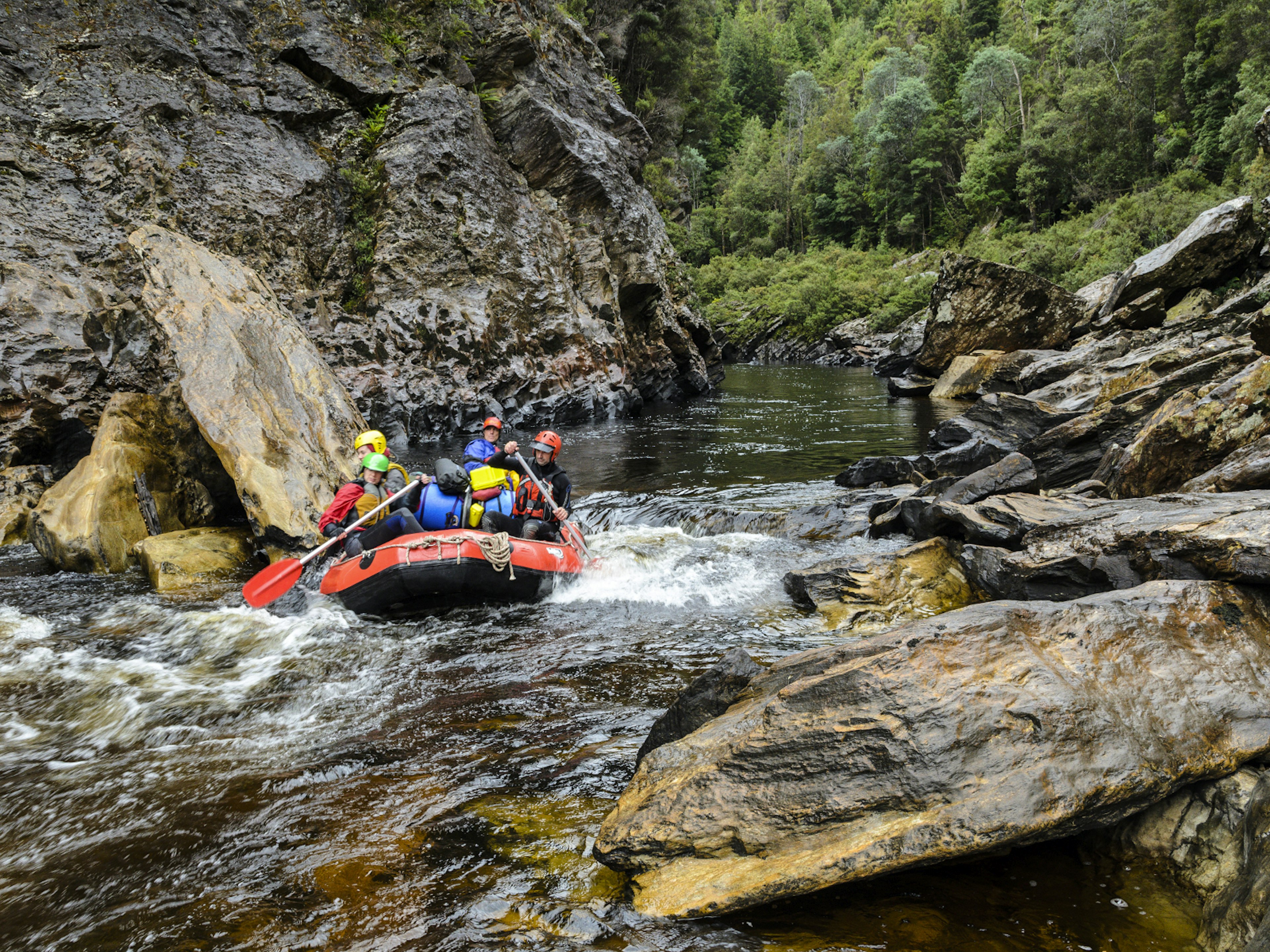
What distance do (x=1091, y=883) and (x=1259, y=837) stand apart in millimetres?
605

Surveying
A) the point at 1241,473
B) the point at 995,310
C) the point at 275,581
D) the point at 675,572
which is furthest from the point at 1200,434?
the point at 995,310

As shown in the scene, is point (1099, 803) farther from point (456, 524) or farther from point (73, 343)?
point (73, 343)

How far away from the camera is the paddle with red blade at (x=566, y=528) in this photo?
26.3 feet

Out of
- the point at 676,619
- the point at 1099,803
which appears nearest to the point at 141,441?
the point at 676,619

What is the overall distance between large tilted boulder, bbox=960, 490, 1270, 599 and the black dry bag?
523 centimetres

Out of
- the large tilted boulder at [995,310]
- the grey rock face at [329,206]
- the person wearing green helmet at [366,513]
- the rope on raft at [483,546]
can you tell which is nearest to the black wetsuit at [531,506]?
the rope on raft at [483,546]

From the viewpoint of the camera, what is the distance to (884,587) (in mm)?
6387

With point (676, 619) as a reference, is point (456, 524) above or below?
above

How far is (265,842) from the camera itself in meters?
3.05

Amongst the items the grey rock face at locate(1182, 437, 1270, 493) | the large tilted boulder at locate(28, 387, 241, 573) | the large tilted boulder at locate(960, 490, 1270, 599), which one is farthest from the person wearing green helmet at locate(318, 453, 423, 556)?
the grey rock face at locate(1182, 437, 1270, 493)

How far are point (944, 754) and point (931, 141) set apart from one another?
216ft

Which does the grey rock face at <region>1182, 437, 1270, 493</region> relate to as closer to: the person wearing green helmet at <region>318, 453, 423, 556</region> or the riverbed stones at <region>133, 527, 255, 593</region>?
the person wearing green helmet at <region>318, 453, 423, 556</region>

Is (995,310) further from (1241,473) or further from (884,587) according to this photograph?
(884,587)

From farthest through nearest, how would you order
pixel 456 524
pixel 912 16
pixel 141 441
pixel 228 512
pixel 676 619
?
pixel 912 16 < pixel 228 512 < pixel 141 441 < pixel 456 524 < pixel 676 619
